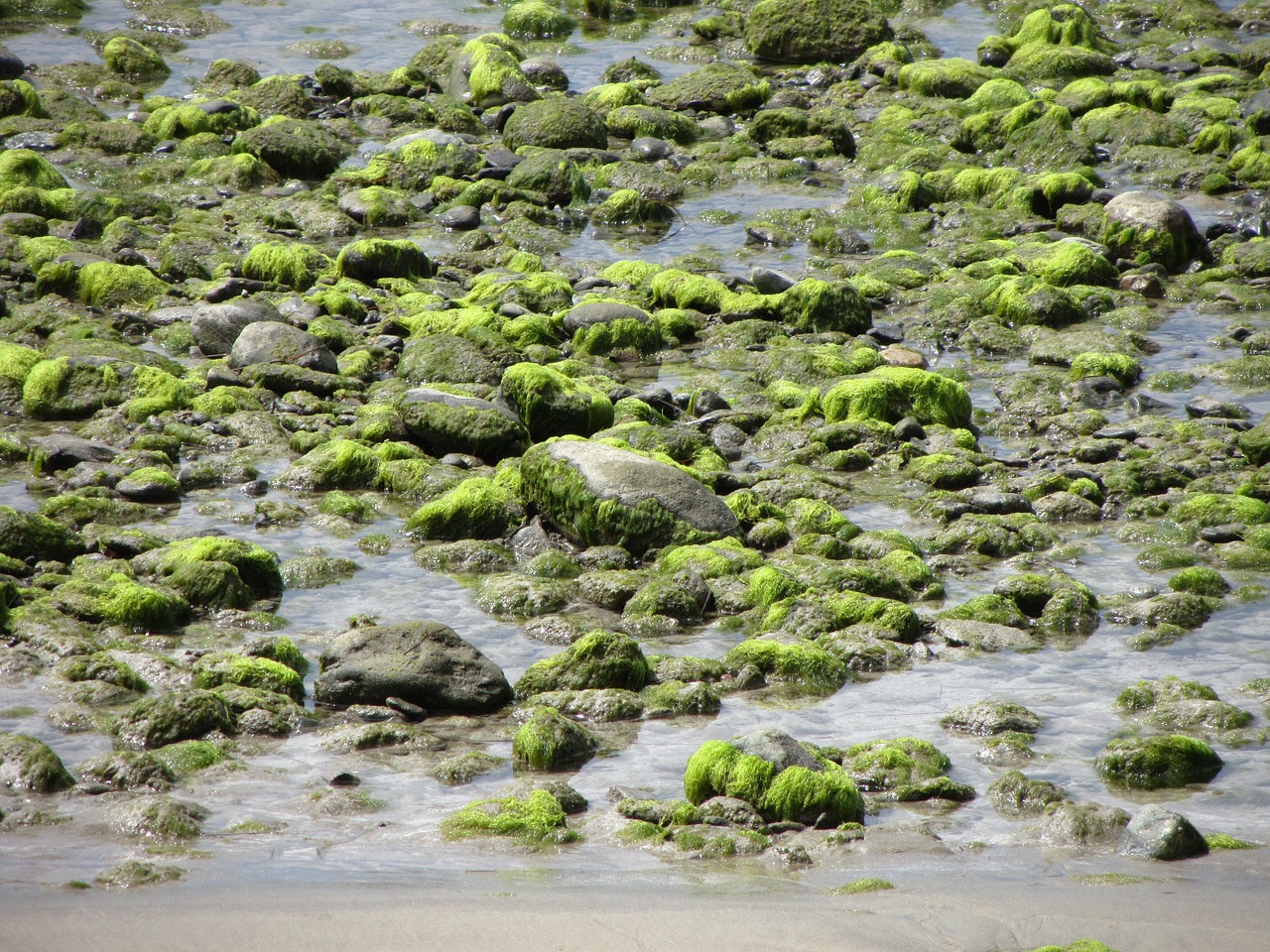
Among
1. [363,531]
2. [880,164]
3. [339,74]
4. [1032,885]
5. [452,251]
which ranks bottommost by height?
[1032,885]

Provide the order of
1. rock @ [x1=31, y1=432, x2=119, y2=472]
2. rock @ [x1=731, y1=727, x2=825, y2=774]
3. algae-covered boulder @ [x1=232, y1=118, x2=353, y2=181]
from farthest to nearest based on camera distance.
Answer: algae-covered boulder @ [x1=232, y1=118, x2=353, y2=181], rock @ [x1=31, y1=432, x2=119, y2=472], rock @ [x1=731, y1=727, x2=825, y2=774]

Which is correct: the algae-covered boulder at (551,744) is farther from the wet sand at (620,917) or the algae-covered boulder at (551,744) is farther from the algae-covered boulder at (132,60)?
the algae-covered boulder at (132,60)

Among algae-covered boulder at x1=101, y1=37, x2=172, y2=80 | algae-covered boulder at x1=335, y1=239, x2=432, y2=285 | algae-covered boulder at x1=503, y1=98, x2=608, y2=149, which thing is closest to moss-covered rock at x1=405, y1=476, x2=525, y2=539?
algae-covered boulder at x1=335, y1=239, x2=432, y2=285

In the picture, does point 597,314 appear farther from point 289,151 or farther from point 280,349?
point 289,151

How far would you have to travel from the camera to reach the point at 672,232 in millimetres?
22531

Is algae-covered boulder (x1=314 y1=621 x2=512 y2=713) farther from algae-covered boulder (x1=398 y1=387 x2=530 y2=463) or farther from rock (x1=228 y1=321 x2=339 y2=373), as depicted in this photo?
rock (x1=228 y1=321 x2=339 y2=373)

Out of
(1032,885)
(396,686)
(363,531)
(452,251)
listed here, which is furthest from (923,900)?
(452,251)

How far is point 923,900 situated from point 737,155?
2107 centimetres

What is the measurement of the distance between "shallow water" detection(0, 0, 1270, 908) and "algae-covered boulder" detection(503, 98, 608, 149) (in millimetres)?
14225

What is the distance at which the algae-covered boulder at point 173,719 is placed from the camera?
8.76 meters

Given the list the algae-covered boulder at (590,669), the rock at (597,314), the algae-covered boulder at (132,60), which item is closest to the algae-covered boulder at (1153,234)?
the rock at (597,314)

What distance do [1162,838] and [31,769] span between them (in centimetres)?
655

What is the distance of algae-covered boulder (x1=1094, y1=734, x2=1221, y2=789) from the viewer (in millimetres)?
8742

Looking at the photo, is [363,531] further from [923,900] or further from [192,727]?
[923,900]
